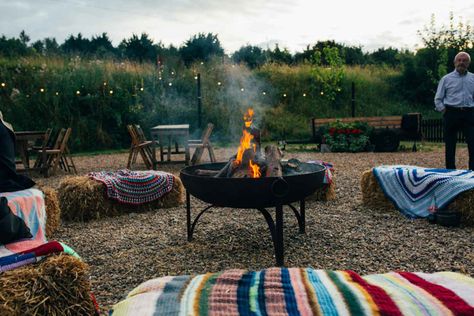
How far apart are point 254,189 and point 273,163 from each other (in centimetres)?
70

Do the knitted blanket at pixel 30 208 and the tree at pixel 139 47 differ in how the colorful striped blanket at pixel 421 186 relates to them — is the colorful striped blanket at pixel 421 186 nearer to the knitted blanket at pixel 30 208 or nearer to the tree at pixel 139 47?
the knitted blanket at pixel 30 208

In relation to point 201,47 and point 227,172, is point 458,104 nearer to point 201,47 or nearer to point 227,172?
point 227,172

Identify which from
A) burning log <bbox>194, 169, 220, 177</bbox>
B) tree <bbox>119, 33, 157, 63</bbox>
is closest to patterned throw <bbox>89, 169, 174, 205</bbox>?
burning log <bbox>194, 169, 220, 177</bbox>

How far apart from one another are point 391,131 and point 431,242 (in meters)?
8.28

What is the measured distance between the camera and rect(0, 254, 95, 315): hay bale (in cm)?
210

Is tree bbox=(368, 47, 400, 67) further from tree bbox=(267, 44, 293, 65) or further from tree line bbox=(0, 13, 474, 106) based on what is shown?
tree bbox=(267, 44, 293, 65)

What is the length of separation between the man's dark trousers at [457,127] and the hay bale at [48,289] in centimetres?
594

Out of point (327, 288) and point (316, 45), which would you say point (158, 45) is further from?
point (327, 288)

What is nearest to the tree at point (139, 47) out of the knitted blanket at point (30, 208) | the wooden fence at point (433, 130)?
the wooden fence at point (433, 130)

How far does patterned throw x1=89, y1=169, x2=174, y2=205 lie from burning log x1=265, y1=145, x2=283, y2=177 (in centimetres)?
200

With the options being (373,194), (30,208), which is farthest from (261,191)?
(373,194)

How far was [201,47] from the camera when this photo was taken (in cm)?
3092

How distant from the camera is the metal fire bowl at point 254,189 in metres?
3.23

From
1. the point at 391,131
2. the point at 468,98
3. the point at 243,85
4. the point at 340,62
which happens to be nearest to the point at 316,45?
the point at 340,62
